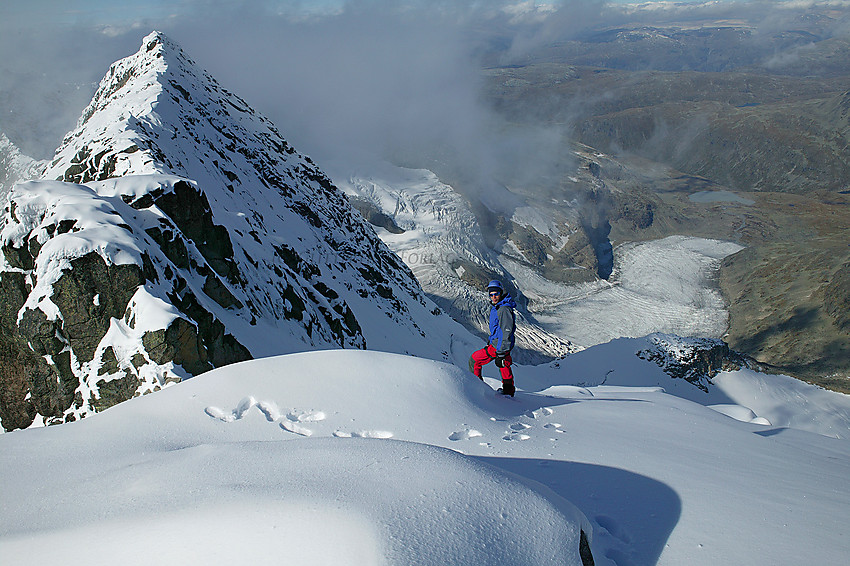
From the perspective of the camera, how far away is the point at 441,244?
102 m

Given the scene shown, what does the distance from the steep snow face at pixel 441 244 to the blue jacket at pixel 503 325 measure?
5755 cm

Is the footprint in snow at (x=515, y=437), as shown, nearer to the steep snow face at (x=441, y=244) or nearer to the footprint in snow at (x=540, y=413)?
the footprint in snow at (x=540, y=413)

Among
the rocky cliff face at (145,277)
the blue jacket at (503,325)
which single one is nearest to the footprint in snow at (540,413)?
the blue jacket at (503,325)

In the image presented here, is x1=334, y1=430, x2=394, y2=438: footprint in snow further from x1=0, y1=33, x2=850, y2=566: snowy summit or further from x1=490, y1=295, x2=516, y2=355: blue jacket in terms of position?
x1=490, y1=295, x2=516, y2=355: blue jacket

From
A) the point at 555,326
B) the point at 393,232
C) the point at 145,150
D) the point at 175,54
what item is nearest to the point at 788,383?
the point at 555,326

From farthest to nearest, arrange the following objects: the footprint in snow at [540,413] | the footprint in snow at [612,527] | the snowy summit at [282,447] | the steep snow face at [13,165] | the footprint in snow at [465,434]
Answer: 1. the steep snow face at [13,165]
2. the footprint in snow at [540,413]
3. the footprint in snow at [465,434]
4. the footprint in snow at [612,527]
5. the snowy summit at [282,447]

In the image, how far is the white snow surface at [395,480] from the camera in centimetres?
404

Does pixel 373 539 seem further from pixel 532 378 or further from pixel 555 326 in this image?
pixel 555 326

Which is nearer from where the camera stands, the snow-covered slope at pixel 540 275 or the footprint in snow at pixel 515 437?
the footprint in snow at pixel 515 437

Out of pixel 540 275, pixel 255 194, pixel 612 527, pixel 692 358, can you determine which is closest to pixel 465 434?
pixel 612 527

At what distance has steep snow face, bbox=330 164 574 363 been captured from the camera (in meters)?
78.9

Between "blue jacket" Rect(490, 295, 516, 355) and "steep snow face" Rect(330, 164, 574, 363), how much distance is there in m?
57.5

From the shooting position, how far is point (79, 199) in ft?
43.6

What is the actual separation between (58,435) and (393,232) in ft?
335
